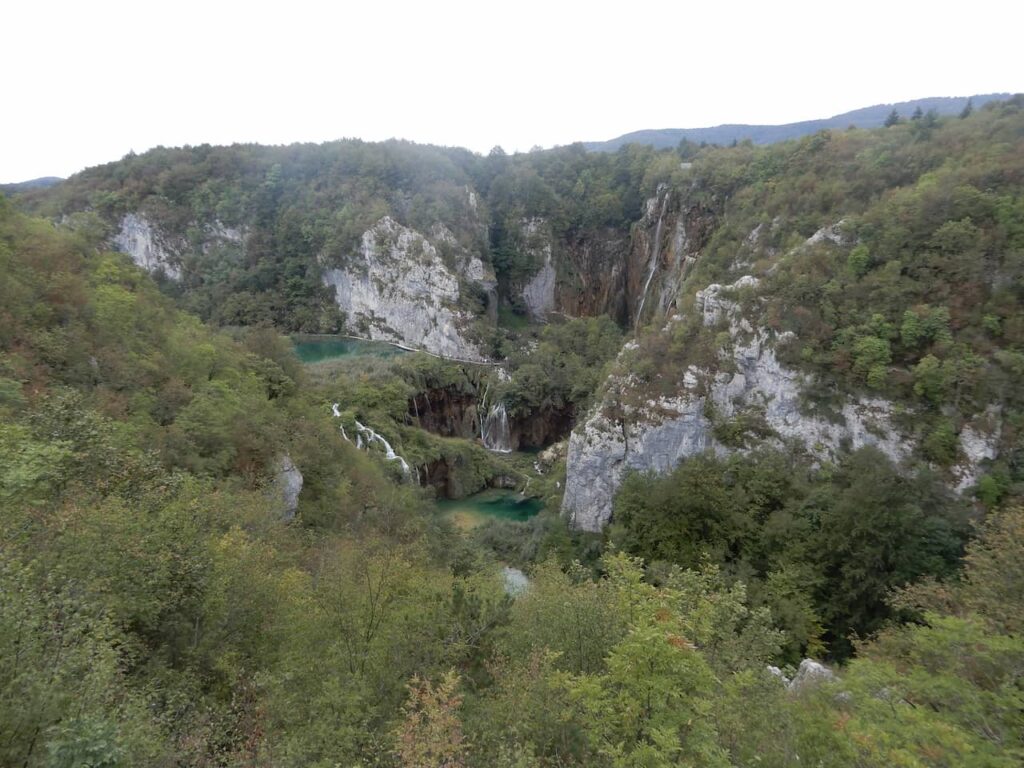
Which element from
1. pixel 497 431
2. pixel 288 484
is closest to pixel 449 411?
pixel 497 431

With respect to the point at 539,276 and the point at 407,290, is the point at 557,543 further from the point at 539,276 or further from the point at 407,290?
the point at 539,276

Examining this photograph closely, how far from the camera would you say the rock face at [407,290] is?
5747cm

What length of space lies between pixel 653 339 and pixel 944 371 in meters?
11.5

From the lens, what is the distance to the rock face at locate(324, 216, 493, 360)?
57.5 metres

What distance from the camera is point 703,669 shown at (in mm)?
6758

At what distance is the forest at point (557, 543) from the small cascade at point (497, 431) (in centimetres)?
419

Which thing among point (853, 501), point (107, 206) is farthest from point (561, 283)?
point (107, 206)

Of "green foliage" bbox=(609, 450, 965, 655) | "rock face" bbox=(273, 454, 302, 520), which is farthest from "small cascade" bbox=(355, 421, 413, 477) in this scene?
"green foliage" bbox=(609, 450, 965, 655)

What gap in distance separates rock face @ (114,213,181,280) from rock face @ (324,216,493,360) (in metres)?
24.8

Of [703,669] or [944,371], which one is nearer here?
[703,669]

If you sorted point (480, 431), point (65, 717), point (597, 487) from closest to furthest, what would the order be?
point (65, 717), point (597, 487), point (480, 431)

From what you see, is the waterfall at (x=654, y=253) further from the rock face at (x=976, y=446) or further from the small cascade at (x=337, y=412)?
the rock face at (x=976, y=446)

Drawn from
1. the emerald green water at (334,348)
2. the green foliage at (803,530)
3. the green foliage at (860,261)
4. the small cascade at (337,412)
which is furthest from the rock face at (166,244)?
the green foliage at (860,261)

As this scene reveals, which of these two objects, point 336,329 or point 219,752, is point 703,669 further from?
point 336,329
